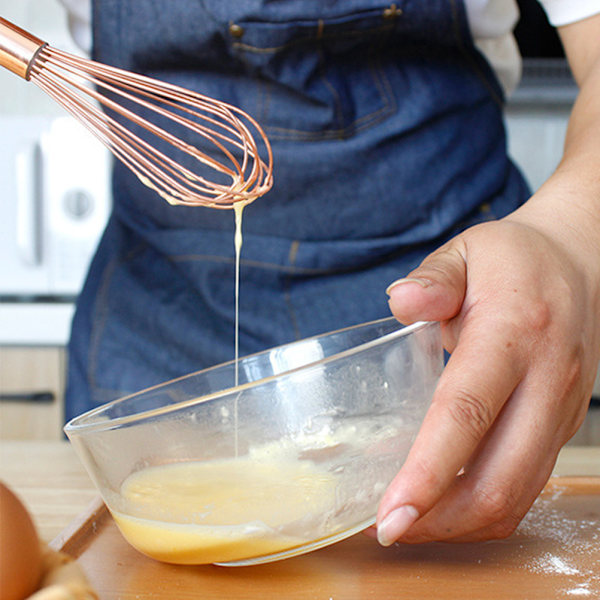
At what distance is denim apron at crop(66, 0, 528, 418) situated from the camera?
761 millimetres

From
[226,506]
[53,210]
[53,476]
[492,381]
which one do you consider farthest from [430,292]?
[53,210]

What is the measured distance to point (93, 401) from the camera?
0.86 m

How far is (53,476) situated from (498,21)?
0.64m

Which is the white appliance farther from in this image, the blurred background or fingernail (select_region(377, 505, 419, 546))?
fingernail (select_region(377, 505, 419, 546))

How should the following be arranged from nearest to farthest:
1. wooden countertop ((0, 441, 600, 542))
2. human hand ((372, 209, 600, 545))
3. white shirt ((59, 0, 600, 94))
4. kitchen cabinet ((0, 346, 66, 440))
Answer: human hand ((372, 209, 600, 545))
wooden countertop ((0, 441, 600, 542))
white shirt ((59, 0, 600, 94))
kitchen cabinet ((0, 346, 66, 440))

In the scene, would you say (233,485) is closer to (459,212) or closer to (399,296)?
(399,296)

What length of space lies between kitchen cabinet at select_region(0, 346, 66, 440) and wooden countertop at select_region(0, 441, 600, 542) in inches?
25.7

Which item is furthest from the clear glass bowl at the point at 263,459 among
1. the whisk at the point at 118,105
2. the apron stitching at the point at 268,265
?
the apron stitching at the point at 268,265

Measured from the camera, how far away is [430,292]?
0.43 m

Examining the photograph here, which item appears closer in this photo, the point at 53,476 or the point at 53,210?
the point at 53,476

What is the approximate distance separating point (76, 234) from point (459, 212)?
2.96ft

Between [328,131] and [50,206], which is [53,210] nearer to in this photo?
[50,206]

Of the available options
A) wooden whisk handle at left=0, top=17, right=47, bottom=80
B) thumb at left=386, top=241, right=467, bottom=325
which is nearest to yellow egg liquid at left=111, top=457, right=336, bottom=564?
thumb at left=386, top=241, right=467, bottom=325

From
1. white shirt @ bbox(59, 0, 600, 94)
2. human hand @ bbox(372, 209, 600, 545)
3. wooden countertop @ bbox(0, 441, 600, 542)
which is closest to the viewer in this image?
human hand @ bbox(372, 209, 600, 545)
